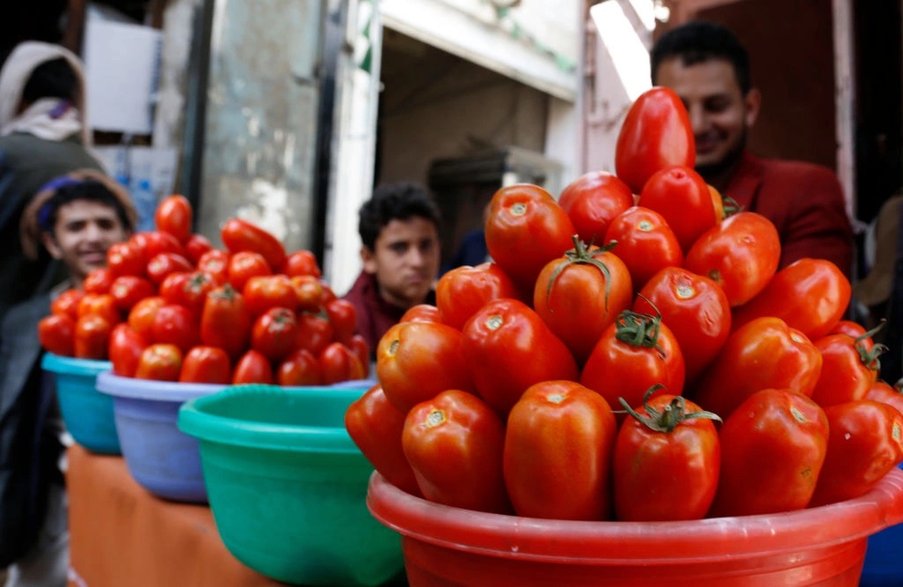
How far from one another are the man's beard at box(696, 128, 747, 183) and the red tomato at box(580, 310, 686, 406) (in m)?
1.42

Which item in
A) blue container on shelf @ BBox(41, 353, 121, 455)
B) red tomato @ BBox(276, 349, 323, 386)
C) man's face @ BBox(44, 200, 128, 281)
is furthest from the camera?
man's face @ BBox(44, 200, 128, 281)

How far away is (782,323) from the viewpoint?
70 cm

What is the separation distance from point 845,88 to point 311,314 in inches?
122

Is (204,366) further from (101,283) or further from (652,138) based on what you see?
(652,138)

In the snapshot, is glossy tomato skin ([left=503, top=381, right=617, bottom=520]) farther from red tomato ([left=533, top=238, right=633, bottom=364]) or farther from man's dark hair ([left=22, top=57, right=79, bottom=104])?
man's dark hair ([left=22, top=57, right=79, bottom=104])

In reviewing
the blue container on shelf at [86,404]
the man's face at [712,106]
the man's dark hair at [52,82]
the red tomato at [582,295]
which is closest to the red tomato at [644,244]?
the red tomato at [582,295]

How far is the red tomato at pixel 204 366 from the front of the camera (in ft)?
4.69

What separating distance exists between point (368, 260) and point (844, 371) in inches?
89.0

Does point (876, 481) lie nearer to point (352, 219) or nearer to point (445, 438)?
point (445, 438)

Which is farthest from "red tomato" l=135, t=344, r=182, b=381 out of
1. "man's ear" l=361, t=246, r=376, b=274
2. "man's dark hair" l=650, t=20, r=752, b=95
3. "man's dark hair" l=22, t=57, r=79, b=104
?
"man's dark hair" l=22, t=57, r=79, b=104

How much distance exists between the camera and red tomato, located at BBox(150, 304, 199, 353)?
59.6 inches

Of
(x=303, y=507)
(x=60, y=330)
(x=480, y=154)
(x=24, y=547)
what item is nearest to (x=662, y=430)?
(x=303, y=507)

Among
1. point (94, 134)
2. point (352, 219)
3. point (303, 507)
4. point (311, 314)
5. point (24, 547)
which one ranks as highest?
point (94, 134)

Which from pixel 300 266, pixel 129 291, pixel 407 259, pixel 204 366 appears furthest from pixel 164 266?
pixel 407 259
